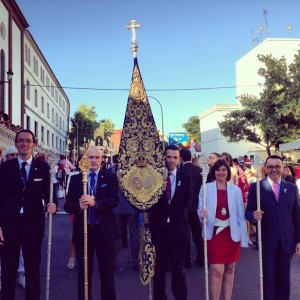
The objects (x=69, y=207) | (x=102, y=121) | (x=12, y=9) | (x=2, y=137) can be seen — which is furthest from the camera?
(x=102, y=121)

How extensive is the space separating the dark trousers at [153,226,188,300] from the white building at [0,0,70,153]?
51.4ft

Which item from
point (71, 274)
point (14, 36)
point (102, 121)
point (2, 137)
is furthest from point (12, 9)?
point (102, 121)

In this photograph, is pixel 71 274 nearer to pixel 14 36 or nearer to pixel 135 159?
pixel 135 159

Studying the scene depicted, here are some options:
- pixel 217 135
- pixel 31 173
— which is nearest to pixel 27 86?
pixel 217 135

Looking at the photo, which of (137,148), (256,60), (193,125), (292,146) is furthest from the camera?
(193,125)

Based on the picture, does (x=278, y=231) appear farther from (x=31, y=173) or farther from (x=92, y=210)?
(x=31, y=173)

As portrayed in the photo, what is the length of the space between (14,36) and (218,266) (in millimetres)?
27191

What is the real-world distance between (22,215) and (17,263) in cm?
56

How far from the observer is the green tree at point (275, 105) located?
23.8 meters

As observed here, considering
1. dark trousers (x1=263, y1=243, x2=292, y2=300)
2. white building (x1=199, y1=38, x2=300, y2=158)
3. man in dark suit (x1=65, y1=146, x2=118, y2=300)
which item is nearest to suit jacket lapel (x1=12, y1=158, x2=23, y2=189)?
man in dark suit (x1=65, y1=146, x2=118, y2=300)

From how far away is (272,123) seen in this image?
1013 inches

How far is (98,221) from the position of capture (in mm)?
4949

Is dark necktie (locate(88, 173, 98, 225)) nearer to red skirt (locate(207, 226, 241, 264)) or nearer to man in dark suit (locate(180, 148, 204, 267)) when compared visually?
red skirt (locate(207, 226, 241, 264))

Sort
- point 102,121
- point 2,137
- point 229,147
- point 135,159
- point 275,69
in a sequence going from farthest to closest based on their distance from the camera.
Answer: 1. point 102,121
2. point 229,147
3. point 275,69
4. point 2,137
5. point 135,159
